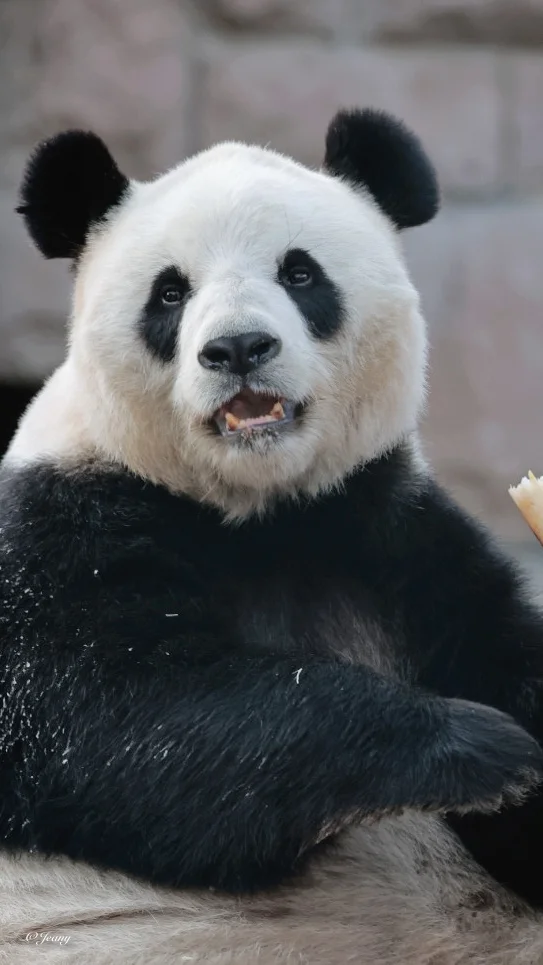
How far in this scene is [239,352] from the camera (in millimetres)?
2648

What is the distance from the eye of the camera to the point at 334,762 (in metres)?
2.55

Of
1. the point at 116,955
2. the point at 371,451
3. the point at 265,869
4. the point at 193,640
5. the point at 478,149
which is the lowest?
the point at 116,955

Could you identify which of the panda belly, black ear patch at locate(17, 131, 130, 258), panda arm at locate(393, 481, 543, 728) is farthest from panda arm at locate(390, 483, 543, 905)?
black ear patch at locate(17, 131, 130, 258)

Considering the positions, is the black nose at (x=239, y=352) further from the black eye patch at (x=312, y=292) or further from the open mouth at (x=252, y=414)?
the black eye patch at (x=312, y=292)

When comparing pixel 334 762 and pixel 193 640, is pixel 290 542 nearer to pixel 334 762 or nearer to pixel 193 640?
pixel 193 640

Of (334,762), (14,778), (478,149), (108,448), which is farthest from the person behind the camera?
(478,149)

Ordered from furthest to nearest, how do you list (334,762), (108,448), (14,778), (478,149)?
(478,149), (108,448), (14,778), (334,762)

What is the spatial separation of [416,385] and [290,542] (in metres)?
0.46

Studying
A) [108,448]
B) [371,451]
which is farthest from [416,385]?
[108,448]

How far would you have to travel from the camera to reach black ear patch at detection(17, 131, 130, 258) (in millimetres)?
3127

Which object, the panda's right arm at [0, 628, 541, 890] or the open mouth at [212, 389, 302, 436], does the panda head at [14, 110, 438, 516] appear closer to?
the open mouth at [212, 389, 302, 436]

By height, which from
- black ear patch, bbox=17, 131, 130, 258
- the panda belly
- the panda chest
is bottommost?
the panda belly

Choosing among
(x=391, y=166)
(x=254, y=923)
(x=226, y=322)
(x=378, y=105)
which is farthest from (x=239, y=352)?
(x=378, y=105)

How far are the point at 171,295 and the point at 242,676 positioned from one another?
84cm
